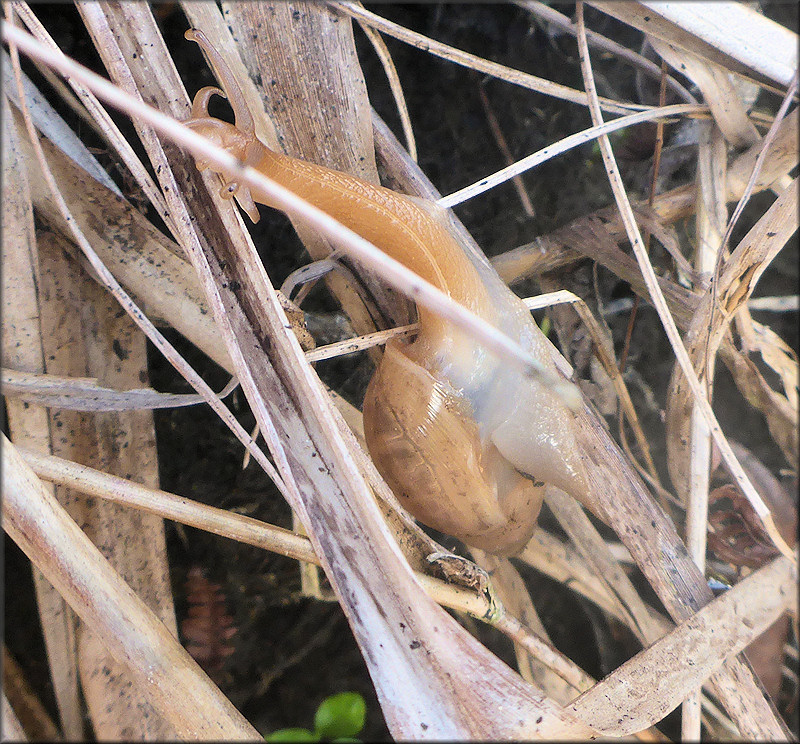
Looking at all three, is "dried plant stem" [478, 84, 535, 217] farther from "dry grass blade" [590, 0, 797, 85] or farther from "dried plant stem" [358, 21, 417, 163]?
"dry grass blade" [590, 0, 797, 85]

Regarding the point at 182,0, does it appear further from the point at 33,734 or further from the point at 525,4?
the point at 33,734

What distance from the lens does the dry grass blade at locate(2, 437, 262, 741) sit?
2.74ft

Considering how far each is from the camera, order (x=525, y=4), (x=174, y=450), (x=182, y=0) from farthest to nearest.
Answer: (x=174, y=450) < (x=525, y=4) < (x=182, y=0)

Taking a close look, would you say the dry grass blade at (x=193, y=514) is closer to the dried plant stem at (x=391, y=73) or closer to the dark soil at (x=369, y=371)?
the dark soil at (x=369, y=371)

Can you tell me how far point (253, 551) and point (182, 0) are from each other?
3.64 ft

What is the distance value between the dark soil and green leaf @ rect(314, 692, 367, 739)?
1.13 feet

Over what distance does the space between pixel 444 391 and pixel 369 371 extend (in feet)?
0.68

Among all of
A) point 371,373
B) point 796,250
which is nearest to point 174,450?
point 371,373

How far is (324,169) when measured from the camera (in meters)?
1.04

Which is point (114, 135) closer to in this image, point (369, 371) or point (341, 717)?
point (369, 371)

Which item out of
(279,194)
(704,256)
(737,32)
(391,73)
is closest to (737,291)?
(704,256)

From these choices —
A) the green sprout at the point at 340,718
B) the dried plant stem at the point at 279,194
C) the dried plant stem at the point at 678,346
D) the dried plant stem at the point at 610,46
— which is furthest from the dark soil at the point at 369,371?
the dried plant stem at the point at 279,194

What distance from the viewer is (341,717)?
1.14m

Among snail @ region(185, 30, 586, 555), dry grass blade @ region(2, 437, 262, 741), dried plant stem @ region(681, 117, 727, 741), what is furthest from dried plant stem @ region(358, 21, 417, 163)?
dry grass blade @ region(2, 437, 262, 741)
